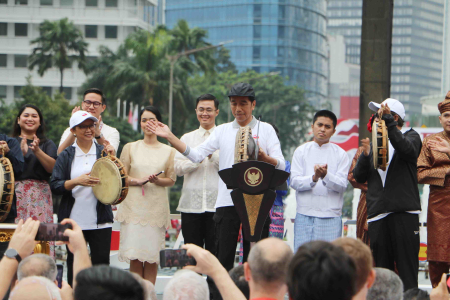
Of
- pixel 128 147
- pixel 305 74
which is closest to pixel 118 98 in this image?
pixel 128 147

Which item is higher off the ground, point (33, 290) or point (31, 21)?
point (31, 21)

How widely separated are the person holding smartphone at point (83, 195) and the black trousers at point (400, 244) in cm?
239

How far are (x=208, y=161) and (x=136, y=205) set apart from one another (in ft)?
2.76

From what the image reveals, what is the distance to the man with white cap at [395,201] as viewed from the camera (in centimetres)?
534

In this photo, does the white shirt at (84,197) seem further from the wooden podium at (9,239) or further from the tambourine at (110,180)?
the wooden podium at (9,239)

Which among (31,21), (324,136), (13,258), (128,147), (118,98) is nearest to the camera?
(13,258)

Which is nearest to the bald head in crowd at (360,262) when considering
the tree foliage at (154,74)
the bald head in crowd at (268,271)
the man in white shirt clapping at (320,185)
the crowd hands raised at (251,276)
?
the crowd hands raised at (251,276)

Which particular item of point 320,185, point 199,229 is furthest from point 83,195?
point 320,185

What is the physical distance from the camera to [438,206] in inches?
225

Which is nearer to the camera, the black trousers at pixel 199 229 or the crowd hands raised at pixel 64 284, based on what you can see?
the crowd hands raised at pixel 64 284

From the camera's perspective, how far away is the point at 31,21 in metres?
69.2

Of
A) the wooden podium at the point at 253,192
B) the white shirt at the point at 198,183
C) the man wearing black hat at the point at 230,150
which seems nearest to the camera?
the wooden podium at the point at 253,192

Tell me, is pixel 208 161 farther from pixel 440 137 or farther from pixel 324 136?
pixel 440 137

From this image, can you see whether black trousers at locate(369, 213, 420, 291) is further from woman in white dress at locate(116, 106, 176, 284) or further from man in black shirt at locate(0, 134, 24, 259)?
man in black shirt at locate(0, 134, 24, 259)
